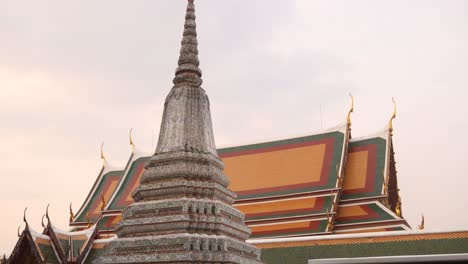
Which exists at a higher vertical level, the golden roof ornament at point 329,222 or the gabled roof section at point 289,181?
the gabled roof section at point 289,181

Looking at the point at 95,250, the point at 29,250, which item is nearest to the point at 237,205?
the point at 95,250

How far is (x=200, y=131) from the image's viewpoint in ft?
26.3

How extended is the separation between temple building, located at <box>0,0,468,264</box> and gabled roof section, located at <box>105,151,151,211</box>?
0.13ft

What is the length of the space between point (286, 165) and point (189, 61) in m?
7.51

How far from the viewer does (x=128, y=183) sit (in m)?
17.0

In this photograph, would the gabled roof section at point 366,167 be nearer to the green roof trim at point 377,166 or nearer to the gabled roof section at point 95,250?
the green roof trim at point 377,166

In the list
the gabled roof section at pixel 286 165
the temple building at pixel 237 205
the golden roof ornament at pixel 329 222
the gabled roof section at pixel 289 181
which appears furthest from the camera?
the gabled roof section at pixel 286 165

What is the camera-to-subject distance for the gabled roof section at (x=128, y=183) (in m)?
16.3

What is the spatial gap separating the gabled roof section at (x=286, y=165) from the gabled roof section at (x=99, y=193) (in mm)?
3584

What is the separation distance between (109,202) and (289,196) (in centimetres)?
510

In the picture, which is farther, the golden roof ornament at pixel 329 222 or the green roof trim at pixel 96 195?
the green roof trim at pixel 96 195

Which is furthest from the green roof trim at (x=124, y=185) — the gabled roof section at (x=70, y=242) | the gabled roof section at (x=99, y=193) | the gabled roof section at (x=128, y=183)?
the gabled roof section at (x=70, y=242)

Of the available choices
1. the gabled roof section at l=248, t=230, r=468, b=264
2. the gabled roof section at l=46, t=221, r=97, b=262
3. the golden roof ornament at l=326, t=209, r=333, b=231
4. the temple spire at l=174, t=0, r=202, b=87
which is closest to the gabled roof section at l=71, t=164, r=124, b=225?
the gabled roof section at l=46, t=221, r=97, b=262

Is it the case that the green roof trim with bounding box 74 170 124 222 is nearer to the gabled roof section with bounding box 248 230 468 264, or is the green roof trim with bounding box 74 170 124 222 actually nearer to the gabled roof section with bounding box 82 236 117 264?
the gabled roof section with bounding box 82 236 117 264
